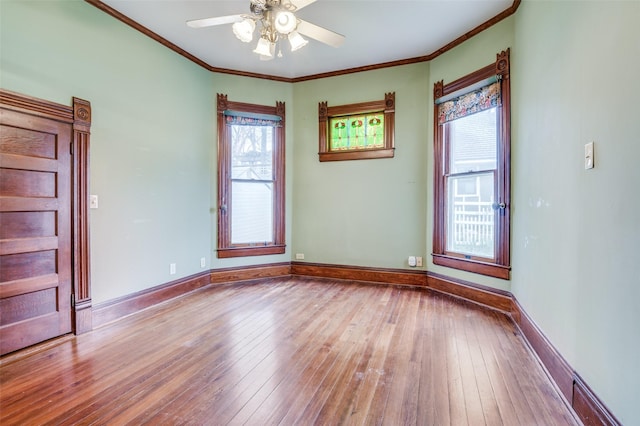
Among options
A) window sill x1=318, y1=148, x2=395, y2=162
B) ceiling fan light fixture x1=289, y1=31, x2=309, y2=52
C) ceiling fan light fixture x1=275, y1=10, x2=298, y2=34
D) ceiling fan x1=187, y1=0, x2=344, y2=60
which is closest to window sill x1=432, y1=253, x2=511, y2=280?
window sill x1=318, y1=148, x2=395, y2=162

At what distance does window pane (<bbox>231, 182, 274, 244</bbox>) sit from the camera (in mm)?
4234

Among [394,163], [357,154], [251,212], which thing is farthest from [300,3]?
[251,212]

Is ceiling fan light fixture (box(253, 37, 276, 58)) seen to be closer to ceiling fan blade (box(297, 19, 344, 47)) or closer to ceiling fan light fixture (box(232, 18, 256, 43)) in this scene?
ceiling fan light fixture (box(232, 18, 256, 43))

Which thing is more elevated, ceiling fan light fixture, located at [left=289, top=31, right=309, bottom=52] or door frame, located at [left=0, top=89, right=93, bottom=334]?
ceiling fan light fixture, located at [left=289, top=31, right=309, bottom=52]

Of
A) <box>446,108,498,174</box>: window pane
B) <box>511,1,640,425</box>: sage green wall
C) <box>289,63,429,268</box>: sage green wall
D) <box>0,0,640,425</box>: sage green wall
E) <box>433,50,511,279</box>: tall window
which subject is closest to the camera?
<box>511,1,640,425</box>: sage green wall

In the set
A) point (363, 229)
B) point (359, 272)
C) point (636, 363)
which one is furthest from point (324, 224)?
point (636, 363)

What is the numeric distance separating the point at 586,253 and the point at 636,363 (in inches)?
22.7

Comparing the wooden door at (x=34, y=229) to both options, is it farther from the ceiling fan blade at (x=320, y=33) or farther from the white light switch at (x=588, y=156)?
the white light switch at (x=588, y=156)

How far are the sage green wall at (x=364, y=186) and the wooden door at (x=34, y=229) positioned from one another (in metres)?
2.74

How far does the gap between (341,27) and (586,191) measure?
2717 millimetres

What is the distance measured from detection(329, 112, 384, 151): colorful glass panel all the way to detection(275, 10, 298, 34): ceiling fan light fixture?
218 centimetres

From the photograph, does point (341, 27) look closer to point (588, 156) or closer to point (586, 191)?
point (588, 156)

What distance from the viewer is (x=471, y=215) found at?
342 cm

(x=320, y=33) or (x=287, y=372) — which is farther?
(x=320, y=33)
